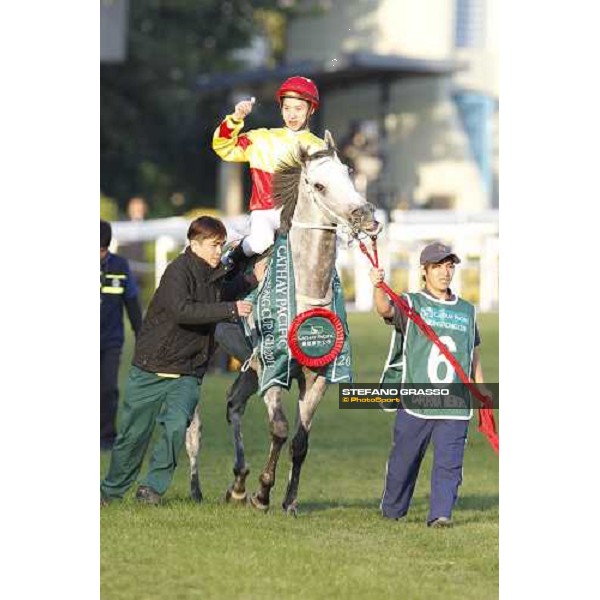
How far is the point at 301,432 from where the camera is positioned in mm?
9234

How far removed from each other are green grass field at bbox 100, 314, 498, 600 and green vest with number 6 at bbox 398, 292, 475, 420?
1.94 ft

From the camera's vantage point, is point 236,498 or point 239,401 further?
point 239,401

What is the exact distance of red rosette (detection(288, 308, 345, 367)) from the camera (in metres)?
8.94

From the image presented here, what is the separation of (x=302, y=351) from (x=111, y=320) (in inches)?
155

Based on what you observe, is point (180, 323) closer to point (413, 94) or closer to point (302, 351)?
point (302, 351)

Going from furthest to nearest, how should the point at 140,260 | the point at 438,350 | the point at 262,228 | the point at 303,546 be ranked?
the point at 140,260 < the point at 262,228 < the point at 438,350 < the point at 303,546

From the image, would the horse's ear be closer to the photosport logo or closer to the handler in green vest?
the handler in green vest

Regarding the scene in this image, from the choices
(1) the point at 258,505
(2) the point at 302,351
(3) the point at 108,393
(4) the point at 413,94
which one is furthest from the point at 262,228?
(4) the point at 413,94

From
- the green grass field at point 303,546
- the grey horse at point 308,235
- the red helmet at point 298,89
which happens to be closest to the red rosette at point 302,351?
the grey horse at point 308,235

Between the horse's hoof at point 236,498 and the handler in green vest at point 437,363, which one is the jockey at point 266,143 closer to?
the handler in green vest at point 437,363

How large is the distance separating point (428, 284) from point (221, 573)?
2215 millimetres
